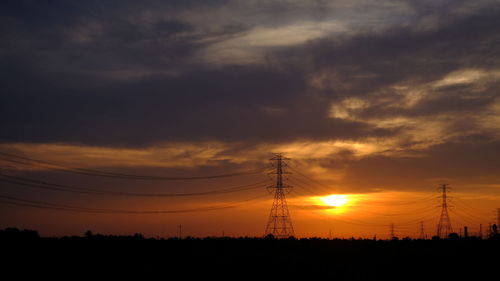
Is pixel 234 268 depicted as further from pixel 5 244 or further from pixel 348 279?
pixel 5 244

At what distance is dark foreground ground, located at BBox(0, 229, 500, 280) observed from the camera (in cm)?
5688

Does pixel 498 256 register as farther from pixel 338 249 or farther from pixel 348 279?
pixel 348 279

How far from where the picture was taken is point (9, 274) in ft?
173

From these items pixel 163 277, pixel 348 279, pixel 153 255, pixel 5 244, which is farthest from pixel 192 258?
pixel 5 244

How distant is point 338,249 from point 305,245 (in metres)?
4.94

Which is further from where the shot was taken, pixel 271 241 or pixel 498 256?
pixel 271 241

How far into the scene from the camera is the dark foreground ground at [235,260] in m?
56.9

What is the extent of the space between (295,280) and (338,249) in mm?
34159

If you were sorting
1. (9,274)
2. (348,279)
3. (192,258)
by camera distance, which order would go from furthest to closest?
(192,258) < (348,279) < (9,274)

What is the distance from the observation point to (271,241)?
93.8 m

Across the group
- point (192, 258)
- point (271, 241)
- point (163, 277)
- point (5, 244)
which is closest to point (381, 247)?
point (271, 241)

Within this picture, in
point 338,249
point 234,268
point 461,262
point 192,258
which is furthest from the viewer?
point 338,249

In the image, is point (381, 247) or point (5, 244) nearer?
point (5, 244)

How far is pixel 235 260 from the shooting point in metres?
67.6
